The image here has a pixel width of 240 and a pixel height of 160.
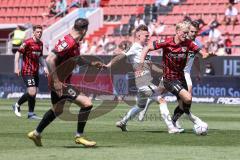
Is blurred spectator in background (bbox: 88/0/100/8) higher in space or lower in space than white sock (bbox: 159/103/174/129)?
higher

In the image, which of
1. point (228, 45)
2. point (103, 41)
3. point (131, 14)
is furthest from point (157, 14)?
point (228, 45)

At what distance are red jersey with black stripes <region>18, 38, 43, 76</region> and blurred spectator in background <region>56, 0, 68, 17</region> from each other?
24.4m

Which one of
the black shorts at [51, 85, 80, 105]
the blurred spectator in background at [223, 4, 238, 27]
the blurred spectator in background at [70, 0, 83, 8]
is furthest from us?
the blurred spectator in background at [70, 0, 83, 8]

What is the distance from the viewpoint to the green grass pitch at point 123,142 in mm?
12406

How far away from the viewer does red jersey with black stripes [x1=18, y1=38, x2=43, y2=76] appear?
2203 cm

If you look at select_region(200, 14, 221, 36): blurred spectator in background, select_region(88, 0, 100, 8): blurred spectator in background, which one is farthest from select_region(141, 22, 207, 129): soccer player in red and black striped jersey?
→ select_region(88, 0, 100, 8): blurred spectator in background

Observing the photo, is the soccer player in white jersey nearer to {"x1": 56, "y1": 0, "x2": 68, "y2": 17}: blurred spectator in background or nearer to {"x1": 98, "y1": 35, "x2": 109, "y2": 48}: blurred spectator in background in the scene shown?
{"x1": 98, "y1": 35, "x2": 109, "y2": 48}: blurred spectator in background

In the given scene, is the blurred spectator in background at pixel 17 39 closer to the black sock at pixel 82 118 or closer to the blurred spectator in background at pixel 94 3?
the blurred spectator in background at pixel 94 3

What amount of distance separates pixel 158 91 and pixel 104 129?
1.44 meters

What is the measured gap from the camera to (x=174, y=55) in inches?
657

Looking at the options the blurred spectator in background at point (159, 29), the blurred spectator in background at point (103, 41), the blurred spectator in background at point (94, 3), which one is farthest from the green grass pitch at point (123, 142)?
the blurred spectator in background at point (94, 3)

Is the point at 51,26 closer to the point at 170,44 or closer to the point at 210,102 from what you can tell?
the point at 210,102

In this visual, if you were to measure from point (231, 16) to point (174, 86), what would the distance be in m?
22.7

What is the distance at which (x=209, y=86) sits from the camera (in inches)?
1323
